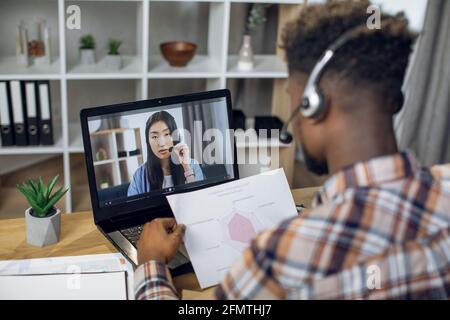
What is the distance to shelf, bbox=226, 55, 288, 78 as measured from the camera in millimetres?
2857

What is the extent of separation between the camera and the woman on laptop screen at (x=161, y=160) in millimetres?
1376

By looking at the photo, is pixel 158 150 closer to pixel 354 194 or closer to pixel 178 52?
pixel 354 194

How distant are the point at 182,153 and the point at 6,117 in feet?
4.98

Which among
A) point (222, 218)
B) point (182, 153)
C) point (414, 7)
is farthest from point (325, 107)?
point (414, 7)

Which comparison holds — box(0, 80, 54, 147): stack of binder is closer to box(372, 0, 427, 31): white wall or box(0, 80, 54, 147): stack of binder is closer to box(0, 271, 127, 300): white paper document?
box(0, 271, 127, 300): white paper document

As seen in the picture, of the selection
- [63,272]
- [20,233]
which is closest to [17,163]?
[20,233]

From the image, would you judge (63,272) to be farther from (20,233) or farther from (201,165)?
(201,165)

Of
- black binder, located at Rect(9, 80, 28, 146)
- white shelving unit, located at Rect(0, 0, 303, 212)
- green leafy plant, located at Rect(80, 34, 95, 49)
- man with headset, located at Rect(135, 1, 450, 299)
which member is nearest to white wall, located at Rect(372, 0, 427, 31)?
white shelving unit, located at Rect(0, 0, 303, 212)

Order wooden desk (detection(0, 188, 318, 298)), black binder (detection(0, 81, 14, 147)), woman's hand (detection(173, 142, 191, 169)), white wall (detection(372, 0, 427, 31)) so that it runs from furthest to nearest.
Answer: white wall (detection(372, 0, 427, 31)), black binder (detection(0, 81, 14, 147)), woman's hand (detection(173, 142, 191, 169)), wooden desk (detection(0, 188, 318, 298))

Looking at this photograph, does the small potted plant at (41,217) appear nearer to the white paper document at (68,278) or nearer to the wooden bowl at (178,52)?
the white paper document at (68,278)

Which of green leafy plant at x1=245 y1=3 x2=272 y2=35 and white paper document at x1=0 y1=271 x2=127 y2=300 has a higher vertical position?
green leafy plant at x1=245 y1=3 x2=272 y2=35

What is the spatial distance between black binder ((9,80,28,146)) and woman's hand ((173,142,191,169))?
144cm

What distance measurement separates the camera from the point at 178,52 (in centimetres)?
281
